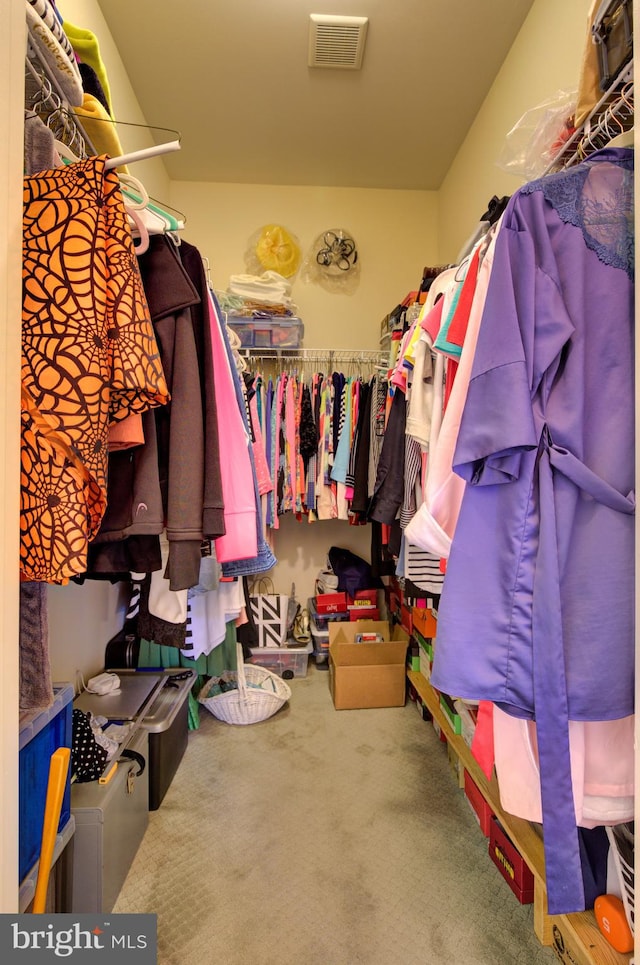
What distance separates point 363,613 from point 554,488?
2383 mm

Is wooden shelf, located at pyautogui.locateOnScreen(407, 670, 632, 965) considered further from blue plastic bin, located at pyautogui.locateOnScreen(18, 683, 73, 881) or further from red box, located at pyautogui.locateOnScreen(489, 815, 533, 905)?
blue plastic bin, located at pyautogui.locateOnScreen(18, 683, 73, 881)

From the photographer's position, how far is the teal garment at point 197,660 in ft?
7.32

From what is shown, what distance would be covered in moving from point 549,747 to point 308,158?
10.2 feet

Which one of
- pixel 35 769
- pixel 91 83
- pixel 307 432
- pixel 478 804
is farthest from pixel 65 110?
pixel 478 804

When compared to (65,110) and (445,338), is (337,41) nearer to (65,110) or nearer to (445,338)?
(65,110)

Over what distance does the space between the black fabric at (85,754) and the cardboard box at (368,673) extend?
133cm

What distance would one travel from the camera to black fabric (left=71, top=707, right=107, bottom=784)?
1399 millimetres

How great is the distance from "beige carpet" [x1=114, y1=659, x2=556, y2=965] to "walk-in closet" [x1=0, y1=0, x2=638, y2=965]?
0.04 feet

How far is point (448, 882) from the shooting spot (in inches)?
59.0

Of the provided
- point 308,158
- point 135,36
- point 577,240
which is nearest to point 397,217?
point 308,158

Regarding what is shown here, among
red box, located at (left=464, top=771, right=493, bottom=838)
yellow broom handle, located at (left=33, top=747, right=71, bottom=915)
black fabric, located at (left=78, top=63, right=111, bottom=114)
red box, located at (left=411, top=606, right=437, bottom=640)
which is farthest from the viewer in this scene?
red box, located at (left=411, top=606, right=437, bottom=640)

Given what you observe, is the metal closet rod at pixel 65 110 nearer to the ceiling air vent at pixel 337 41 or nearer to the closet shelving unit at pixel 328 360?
the ceiling air vent at pixel 337 41

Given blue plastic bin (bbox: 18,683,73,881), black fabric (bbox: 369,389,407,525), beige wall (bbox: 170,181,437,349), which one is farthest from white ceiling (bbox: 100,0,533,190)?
blue plastic bin (bbox: 18,683,73,881)

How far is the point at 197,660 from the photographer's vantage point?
2.37 meters
